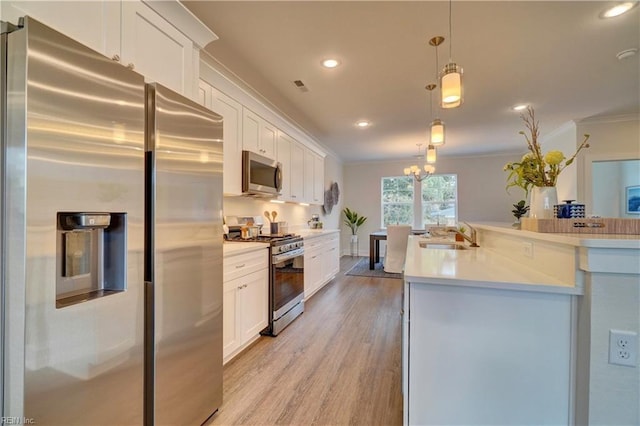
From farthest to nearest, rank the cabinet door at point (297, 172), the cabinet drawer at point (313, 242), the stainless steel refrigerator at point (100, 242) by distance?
the cabinet door at point (297, 172), the cabinet drawer at point (313, 242), the stainless steel refrigerator at point (100, 242)

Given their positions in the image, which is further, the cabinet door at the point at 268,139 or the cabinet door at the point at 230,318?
the cabinet door at the point at 268,139

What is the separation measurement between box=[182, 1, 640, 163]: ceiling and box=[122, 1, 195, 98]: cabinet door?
36 cm

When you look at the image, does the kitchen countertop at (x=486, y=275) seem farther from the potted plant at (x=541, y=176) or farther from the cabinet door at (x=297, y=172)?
the cabinet door at (x=297, y=172)

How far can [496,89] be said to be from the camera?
10.7ft

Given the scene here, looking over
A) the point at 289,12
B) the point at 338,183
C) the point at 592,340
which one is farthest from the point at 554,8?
the point at 338,183

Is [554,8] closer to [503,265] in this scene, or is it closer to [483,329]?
[503,265]

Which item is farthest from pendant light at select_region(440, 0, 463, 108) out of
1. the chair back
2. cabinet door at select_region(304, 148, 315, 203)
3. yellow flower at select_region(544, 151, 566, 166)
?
the chair back

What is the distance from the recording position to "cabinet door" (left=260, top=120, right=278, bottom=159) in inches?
134

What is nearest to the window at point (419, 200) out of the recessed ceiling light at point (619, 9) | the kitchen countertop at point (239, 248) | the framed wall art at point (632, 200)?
the framed wall art at point (632, 200)

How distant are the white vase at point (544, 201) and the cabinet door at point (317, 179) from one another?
387 centimetres

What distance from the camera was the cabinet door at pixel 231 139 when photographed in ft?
8.72

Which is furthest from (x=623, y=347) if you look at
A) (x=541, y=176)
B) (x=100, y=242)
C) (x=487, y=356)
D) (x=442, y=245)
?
(x=100, y=242)

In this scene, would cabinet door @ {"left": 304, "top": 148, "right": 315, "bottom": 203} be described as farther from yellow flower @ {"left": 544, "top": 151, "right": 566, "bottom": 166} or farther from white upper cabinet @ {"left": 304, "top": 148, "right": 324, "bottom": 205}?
yellow flower @ {"left": 544, "top": 151, "right": 566, "bottom": 166}

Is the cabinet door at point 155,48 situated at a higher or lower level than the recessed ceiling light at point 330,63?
lower
